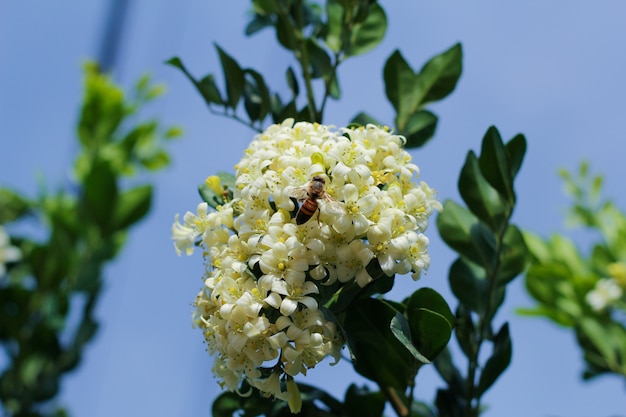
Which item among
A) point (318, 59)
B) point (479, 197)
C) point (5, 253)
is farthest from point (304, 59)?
point (5, 253)

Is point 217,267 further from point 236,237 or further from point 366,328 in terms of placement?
point 366,328

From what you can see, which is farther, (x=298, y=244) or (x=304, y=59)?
(x=304, y=59)

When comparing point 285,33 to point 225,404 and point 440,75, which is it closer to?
point 440,75

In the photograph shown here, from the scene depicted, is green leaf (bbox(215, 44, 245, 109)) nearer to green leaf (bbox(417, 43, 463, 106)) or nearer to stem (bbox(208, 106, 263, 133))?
stem (bbox(208, 106, 263, 133))

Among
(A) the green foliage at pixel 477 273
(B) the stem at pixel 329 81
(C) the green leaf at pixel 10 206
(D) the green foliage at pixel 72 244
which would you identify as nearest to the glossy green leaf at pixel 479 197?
(A) the green foliage at pixel 477 273

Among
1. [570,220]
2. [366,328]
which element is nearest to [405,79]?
[366,328]

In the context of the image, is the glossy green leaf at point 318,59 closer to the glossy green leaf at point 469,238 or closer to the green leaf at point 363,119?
the green leaf at point 363,119
